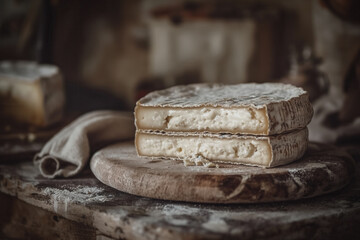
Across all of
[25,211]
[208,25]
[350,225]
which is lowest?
[25,211]

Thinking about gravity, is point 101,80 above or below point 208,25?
below

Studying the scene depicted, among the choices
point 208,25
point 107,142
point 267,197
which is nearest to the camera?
point 267,197

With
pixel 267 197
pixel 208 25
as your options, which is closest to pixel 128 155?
pixel 267 197

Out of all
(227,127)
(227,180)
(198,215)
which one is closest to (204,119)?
(227,127)

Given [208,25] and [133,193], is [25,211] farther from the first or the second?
[208,25]

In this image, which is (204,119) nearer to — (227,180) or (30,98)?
(227,180)

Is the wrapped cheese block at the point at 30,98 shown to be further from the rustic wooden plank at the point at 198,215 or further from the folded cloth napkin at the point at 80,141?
the rustic wooden plank at the point at 198,215
